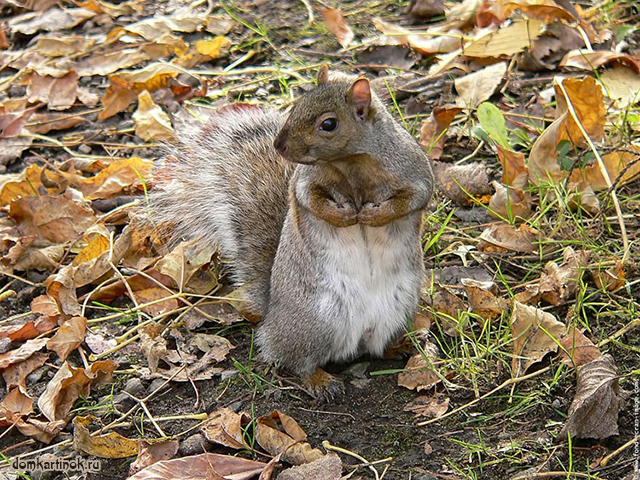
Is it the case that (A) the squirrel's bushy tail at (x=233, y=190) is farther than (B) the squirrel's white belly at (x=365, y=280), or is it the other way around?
(A) the squirrel's bushy tail at (x=233, y=190)

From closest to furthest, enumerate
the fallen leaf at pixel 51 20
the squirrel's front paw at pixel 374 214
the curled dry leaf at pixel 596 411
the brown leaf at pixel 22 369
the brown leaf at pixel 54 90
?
the curled dry leaf at pixel 596 411 → the squirrel's front paw at pixel 374 214 → the brown leaf at pixel 22 369 → the brown leaf at pixel 54 90 → the fallen leaf at pixel 51 20

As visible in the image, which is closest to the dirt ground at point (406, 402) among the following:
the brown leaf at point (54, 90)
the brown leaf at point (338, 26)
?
the brown leaf at point (54, 90)

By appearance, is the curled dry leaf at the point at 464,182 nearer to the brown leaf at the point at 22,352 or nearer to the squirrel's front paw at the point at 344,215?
the squirrel's front paw at the point at 344,215

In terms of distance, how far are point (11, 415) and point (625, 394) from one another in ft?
4.22

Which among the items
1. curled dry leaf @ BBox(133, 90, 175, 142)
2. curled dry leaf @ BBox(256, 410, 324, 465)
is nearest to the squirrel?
curled dry leaf @ BBox(256, 410, 324, 465)

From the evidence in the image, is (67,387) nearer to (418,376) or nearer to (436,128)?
(418,376)

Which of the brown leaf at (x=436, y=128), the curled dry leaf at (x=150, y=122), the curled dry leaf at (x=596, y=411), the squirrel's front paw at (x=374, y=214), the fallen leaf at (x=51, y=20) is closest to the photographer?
the curled dry leaf at (x=596, y=411)

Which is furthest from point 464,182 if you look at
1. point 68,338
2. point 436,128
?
point 68,338

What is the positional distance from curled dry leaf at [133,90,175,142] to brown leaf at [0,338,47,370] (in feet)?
3.16

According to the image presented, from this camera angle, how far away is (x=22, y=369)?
2061mm

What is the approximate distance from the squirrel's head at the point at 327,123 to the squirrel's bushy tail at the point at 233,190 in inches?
17.1

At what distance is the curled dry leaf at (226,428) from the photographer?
69.0 inches

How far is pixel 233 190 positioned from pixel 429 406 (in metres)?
0.78

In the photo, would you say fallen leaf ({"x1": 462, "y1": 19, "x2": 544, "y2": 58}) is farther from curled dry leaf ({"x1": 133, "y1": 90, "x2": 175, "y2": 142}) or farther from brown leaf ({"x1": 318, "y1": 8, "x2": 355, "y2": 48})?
curled dry leaf ({"x1": 133, "y1": 90, "x2": 175, "y2": 142})
